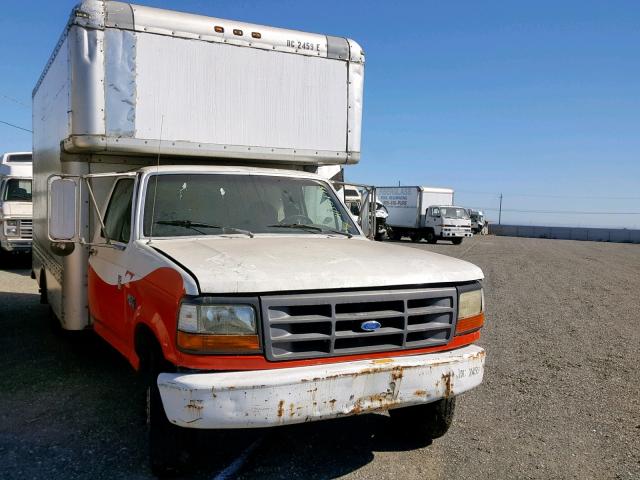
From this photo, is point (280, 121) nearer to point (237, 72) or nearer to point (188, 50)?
point (237, 72)

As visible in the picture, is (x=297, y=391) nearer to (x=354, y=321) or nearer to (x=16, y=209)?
(x=354, y=321)

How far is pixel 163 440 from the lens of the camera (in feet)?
11.2

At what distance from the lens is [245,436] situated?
4.20m

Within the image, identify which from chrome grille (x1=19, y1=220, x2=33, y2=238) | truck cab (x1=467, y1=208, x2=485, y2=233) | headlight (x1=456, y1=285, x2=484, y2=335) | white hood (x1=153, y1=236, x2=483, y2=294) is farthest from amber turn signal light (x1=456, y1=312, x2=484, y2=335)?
truck cab (x1=467, y1=208, x2=485, y2=233)

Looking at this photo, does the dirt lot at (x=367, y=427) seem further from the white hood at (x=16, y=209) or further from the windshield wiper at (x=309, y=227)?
the white hood at (x=16, y=209)

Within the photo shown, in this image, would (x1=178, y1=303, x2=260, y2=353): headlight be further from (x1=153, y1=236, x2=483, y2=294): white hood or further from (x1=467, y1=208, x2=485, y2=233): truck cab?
(x1=467, y1=208, x2=485, y2=233): truck cab

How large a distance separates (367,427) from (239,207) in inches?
77.2

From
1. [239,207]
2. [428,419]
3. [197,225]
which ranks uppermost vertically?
[239,207]

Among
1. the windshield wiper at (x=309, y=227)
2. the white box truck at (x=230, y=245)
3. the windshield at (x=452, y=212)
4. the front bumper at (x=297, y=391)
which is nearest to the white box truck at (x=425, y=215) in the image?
the windshield at (x=452, y=212)

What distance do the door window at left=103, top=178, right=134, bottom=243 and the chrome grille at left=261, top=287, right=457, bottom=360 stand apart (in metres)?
1.66

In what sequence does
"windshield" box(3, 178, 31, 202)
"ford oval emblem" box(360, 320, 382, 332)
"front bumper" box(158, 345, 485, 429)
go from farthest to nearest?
1. "windshield" box(3, 178, 31, 202)
2. "ford oval emblem" box(360, 320, 382, 332)
3. "front bumper" box(158, 345, 485, 429)

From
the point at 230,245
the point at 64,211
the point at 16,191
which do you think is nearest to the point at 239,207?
the point at 230,245

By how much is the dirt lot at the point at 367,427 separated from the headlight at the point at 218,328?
3.22ft

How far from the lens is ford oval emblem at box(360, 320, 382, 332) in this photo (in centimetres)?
337
